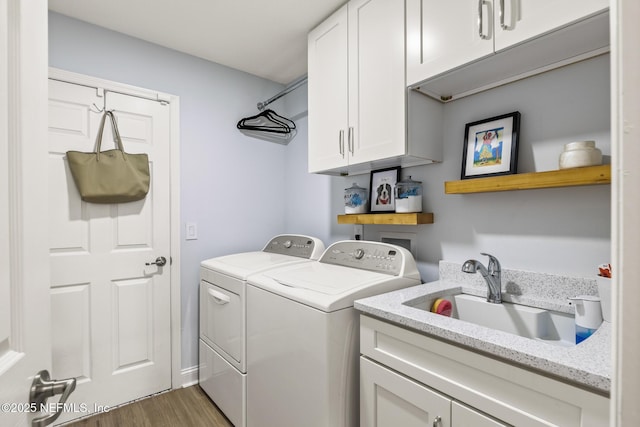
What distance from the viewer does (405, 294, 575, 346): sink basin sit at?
123 centimetres

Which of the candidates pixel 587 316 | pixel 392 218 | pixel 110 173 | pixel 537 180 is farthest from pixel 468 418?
pixel 110 173

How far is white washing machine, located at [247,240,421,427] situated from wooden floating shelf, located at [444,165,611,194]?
0.46m

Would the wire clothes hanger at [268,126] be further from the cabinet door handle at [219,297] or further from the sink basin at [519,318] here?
the sink basin at [519,318]

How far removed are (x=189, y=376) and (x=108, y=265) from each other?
102 centimetres

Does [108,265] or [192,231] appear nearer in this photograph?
[108,265]

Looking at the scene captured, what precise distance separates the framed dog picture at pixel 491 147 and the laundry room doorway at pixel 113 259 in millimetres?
1950

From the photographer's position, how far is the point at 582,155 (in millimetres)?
1118

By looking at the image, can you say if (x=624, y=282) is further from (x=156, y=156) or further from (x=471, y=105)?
(x=156, y=156)

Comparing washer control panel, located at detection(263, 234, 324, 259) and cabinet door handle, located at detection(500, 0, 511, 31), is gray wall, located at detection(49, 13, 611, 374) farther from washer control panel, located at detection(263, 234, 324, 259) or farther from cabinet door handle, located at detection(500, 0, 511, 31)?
cabinet door handle, located at detection(500, 0, 511, 31)

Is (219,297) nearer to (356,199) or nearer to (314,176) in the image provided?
(356,199)

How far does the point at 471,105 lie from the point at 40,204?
170cm

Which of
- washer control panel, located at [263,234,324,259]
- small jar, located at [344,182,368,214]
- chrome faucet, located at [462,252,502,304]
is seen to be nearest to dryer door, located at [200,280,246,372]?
washer control panel, located at [263,234,324,259]

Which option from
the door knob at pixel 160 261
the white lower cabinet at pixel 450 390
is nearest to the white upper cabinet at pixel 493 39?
the white lower cabinet at pixel 450 390

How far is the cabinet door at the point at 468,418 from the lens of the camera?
0.91m
